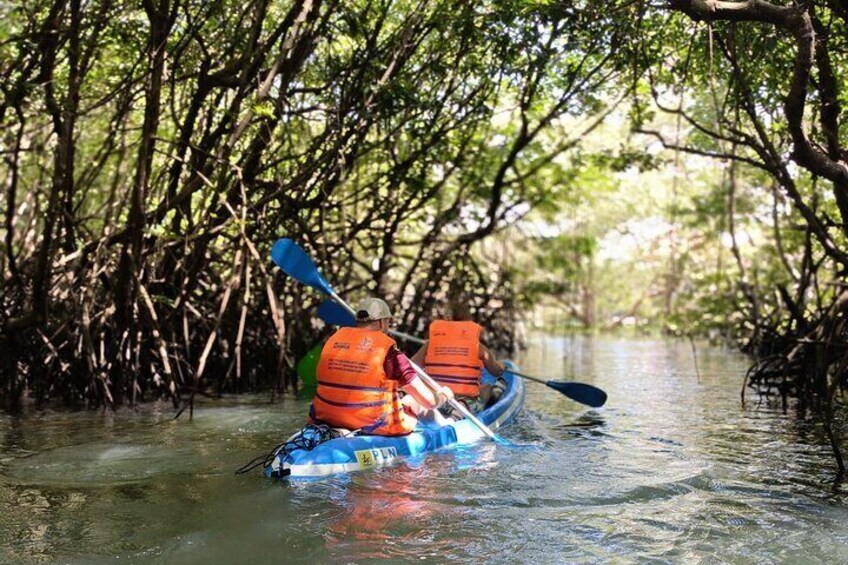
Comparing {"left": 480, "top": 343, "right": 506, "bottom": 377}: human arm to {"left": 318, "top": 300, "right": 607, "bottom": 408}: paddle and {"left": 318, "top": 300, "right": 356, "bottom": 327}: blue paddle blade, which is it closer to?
{"left": 318, "top": 300, "right": 607, "bottom": 408}: paddle

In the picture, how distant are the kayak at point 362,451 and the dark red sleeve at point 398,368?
41cm

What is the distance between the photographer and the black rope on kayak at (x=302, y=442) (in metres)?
4.91

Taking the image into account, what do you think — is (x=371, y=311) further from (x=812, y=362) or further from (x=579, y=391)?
(x=812, y=362)

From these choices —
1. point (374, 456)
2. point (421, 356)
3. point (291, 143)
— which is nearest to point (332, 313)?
point (421, 356)

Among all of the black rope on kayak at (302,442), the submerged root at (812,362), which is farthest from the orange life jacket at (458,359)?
the submerged root at (812,362)

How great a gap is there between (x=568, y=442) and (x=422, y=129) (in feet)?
16.2

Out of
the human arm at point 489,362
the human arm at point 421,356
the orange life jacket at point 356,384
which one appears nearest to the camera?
the orange life jacket at point 356,384

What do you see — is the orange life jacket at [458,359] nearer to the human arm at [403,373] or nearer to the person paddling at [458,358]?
the person paddling at [458,358]

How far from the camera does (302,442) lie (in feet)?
16.4

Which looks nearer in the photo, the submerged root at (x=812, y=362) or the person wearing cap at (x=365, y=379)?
the person wearing cap at (x=365, y=379)

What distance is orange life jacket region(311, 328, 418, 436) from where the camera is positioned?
5.17 m

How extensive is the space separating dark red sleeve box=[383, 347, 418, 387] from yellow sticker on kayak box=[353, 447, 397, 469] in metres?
0.44

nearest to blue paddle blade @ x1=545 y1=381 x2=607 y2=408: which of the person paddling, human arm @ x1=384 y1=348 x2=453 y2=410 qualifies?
the person paddling

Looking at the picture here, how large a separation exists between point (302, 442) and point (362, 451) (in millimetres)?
377
